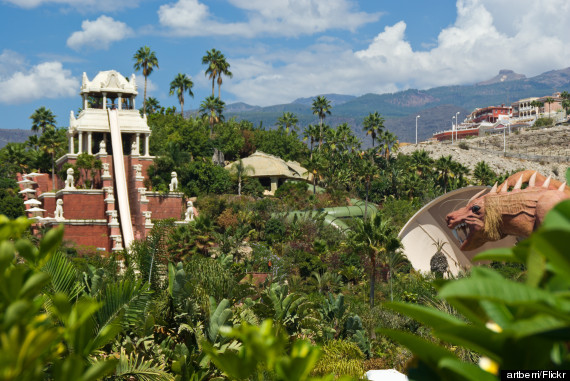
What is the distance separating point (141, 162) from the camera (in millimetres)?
45281

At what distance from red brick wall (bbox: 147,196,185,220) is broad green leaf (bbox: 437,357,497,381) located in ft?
130

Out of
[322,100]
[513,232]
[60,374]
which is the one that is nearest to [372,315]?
[513,232]

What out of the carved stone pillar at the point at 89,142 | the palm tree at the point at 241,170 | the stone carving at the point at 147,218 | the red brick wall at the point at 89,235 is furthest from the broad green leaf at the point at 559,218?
the palm tree at the point at 241,170

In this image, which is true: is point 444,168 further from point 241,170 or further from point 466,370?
point 466,370

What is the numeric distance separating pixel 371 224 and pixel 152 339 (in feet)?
51.6

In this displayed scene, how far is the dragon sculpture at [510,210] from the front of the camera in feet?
49.7

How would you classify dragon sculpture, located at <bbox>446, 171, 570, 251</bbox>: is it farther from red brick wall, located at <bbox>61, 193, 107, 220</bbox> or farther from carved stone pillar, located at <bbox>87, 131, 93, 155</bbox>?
carved stone pillar, located at <bbox>87, 131, 93, 155</bbox>

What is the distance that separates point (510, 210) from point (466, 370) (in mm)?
13845

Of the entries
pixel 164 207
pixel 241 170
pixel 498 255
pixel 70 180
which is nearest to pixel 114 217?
pixel 70 180

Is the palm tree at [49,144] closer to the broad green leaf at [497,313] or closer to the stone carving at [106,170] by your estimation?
the stone carving at [106,170]

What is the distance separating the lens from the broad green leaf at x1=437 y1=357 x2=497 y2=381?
103 inches

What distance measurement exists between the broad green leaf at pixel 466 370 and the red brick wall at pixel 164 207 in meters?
39.8

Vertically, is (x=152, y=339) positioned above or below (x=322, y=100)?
below

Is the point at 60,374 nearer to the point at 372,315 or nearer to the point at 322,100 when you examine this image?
the point at 372,315
